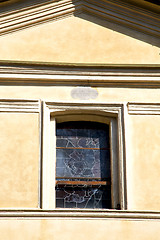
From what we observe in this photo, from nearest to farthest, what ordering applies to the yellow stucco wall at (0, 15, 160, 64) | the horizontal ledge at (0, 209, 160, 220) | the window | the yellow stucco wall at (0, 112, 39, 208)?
the horizontal ledge at (0, 209, 160, 220) → the yellow stucco wall at (0, 112, 39, 208) → the window → the yellow stucco wall at (0, 15, 160, 64)

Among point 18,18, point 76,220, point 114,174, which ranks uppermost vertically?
point 18,18

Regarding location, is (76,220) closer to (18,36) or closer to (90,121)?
(90,121)

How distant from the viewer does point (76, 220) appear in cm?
1211

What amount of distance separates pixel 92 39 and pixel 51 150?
2231mm

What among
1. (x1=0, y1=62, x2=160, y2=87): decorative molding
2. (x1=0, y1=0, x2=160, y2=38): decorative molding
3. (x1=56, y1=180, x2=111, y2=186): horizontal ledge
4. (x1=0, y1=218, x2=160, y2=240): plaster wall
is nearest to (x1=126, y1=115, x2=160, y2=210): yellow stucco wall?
(x1=0, y1=218, x2=160, y2=240): plaster wall

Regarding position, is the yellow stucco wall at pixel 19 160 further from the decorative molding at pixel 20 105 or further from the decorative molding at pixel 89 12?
the decorative molding at pixel 89 12

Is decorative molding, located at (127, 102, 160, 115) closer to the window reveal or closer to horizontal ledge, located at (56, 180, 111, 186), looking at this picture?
the window reveal

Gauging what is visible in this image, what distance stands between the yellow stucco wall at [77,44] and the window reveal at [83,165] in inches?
48.5

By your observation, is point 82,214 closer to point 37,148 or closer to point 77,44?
point 37,148

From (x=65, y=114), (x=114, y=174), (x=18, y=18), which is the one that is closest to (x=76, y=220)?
(x=114, y=174)

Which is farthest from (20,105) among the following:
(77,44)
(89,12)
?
(89,12)

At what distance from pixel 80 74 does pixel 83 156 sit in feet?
4.64

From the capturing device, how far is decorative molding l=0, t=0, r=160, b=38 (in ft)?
45.1

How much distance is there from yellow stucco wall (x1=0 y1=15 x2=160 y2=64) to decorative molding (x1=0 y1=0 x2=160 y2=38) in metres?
0.12
